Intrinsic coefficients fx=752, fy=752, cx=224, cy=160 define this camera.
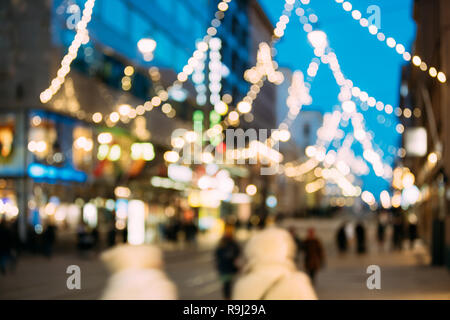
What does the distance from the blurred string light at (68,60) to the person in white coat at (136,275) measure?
2845 cm

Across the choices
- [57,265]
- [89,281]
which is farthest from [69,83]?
[89,281]

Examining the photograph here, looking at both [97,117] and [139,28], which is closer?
[97,117]

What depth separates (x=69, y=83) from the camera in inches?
1394

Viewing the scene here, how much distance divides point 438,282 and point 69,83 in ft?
67.8

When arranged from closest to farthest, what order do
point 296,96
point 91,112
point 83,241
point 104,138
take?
point 83,241
point 91,112
point 104,138
point 296,96

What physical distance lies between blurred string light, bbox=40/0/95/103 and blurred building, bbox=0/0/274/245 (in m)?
0.25

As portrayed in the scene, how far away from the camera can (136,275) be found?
606 centimetres

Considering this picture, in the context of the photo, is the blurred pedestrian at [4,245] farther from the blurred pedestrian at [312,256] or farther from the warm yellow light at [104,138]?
the warm yellow light at [104,138]

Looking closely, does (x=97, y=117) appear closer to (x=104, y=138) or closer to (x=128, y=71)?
(x=104, y=138)

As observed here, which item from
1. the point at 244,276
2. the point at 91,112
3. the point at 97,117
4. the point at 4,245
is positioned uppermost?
the point at 91,112

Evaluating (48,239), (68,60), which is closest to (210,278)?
(48,239)

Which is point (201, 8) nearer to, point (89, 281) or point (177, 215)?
point (177, 215)

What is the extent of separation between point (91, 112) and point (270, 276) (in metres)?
32.5

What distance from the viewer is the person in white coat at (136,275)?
606 cm
